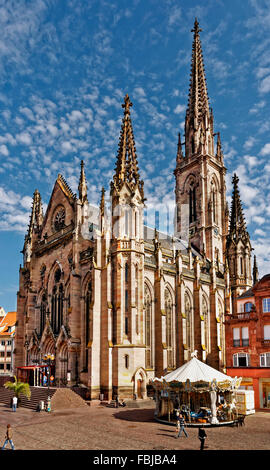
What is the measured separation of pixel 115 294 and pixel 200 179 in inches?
1338

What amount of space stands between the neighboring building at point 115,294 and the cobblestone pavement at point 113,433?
8.49m

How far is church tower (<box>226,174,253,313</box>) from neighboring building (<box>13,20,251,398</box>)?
115 centimetres

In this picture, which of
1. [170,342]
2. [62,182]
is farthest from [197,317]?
[62,182]

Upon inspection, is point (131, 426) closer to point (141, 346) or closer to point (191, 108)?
point (141, 346)

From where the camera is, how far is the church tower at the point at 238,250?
6042 cm

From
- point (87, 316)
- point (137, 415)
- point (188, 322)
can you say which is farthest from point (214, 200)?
point (137, 415)

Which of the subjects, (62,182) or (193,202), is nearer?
(62,182)

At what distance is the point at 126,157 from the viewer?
151 feet

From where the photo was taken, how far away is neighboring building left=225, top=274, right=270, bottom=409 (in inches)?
1398

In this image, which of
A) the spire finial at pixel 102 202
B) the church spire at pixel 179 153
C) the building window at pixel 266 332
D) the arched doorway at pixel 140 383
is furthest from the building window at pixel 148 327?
the church spire at pixel 179 153

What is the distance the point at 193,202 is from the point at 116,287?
33.7 m

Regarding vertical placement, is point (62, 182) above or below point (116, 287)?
above

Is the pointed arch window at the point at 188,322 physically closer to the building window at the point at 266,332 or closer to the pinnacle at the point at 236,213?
the building window at the point at 266,332
